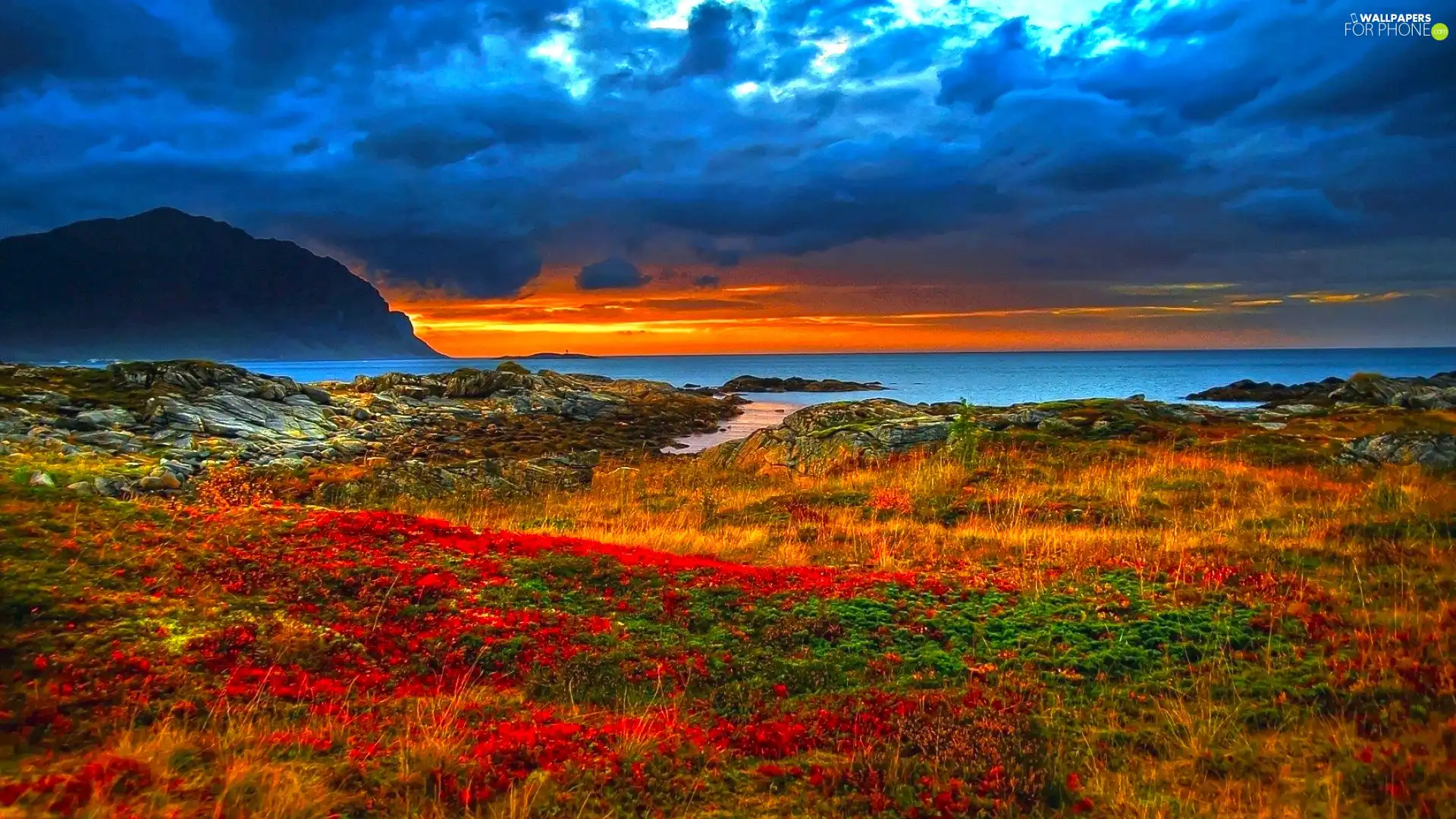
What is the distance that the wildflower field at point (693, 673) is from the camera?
171 inches

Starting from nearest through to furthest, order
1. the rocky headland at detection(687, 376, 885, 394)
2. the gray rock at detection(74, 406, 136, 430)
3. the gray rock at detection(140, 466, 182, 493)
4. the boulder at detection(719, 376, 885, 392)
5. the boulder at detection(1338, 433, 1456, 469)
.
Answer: the gray rock at detection(140, 466, 182, 493) < the boulder at detection(1338, 433, 1456, 469) < the gray rock at detection(74, 406, 136, 430) < the rocky headland at detection(687, 376, 885, 394) < the boulder at detection(719, 376, 885, 392)

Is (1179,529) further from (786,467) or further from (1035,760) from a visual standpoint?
(786,467)

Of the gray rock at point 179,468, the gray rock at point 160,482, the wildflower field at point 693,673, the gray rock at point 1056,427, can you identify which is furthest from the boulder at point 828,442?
the gray rock at point 179,468

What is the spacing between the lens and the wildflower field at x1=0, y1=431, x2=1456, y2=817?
433cm

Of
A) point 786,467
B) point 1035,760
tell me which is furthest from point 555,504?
point 1035,760

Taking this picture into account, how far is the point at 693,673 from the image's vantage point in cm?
643

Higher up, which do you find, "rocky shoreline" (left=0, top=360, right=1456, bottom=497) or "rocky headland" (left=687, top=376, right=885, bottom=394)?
"rocky shoreline" (left=0, top=360, right=1456, bottom=497)

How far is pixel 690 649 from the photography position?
274 inches

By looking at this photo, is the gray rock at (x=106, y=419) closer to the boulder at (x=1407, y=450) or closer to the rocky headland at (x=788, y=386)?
the boulder at (x=1407, y=450)

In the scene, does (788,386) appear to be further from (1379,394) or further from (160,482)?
(160,482)

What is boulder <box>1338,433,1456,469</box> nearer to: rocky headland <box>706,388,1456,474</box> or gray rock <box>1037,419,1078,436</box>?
rocky headland <box>706,388,1456,474</box>

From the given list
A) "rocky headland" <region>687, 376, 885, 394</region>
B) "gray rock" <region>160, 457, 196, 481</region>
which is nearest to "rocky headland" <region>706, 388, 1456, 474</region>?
"gray rock" <region>160, 457, 196, 481</region>

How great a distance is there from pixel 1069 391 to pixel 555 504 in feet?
347

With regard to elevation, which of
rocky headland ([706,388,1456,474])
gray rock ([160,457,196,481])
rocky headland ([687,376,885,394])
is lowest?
rocky headland ([687,376,885,394])
